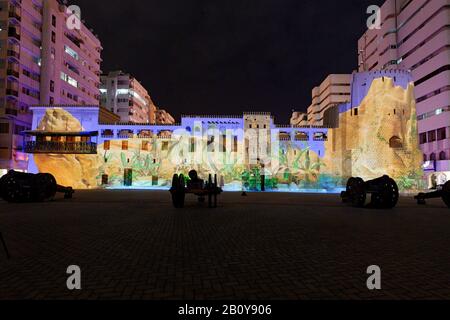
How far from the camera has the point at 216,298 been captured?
3367 mm

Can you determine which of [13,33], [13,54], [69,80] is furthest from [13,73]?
[69,80]

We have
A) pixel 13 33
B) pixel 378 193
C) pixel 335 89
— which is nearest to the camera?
pixel 378 193

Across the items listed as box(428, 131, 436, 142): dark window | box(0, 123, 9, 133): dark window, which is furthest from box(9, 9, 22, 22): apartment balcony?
box(428, 131, 436, 142): dark window

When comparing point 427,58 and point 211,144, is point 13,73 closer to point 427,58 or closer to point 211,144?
point 211,144

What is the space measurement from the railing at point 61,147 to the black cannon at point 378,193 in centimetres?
2714

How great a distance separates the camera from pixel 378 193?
551 inches

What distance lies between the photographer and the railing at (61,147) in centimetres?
3042

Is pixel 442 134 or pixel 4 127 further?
pixel 442 134

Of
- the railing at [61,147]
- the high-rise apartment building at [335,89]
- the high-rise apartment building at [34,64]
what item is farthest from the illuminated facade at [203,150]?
the high-rise apartment building at [335,89]

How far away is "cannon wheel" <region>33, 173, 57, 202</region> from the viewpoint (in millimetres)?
15391

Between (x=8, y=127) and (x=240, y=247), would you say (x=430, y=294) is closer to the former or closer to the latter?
(x=240, y=247)

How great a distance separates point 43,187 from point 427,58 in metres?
56.5

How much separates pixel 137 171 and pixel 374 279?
29770 mm
